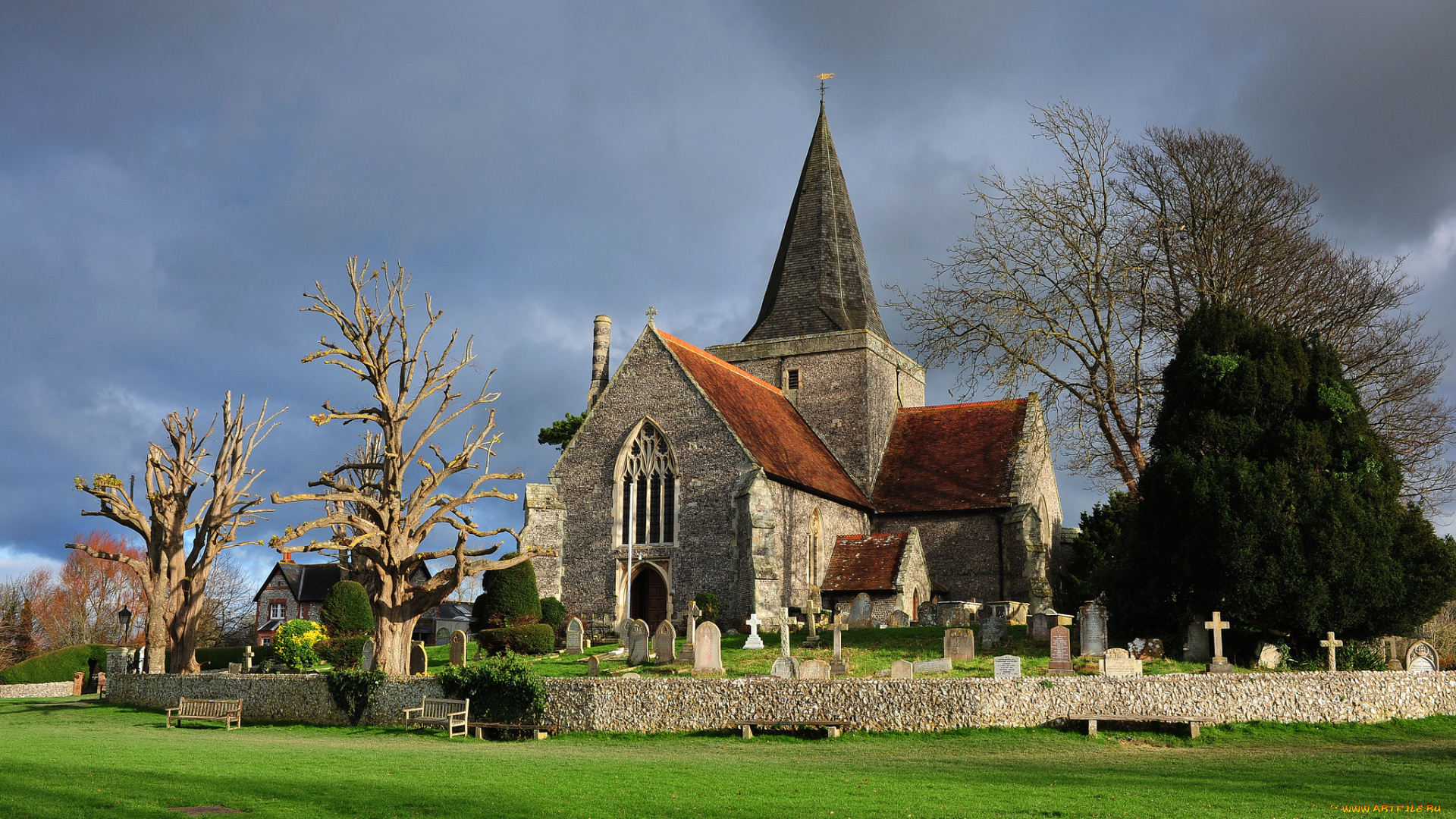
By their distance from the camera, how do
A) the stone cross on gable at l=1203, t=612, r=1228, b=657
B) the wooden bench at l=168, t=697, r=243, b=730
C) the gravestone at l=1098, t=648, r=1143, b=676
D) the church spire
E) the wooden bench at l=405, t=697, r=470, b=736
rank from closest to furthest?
1. the gravestone at l=1098, t=648, r=1143, b=676
2. the stone cross on gable at l=1203, t=612, r=1228, b=657
3. the wooden bench at l=405, t=697, r=470, b=736
4. the wooden bench at l=168, t=697, r=243, b=730
5. the church spire

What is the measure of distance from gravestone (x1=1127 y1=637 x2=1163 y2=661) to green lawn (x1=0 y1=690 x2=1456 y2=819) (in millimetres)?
3123

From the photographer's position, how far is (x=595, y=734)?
59.2 feet

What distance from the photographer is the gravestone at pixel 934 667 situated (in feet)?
60.8

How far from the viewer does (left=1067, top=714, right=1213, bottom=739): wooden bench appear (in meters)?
16.4

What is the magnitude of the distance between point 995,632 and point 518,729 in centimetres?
965

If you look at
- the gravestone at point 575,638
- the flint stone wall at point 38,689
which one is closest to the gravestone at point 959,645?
the gravestone at point 575,638

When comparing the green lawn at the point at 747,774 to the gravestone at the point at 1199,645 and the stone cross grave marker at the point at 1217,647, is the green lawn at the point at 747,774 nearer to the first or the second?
the stone cross grave marker at the point at 1217,647

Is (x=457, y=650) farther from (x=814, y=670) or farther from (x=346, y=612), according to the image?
(x=346, y=612)

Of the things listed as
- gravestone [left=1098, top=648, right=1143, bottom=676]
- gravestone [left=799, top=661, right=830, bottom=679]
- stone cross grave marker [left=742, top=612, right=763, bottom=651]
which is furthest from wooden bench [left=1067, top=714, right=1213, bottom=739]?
stone cross grave marker [left=742, top=612, right=763, bottom=651]

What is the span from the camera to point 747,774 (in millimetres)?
12695

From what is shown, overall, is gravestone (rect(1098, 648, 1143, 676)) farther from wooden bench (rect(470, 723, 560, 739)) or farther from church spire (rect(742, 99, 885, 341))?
church spire (rect(742, 99, 885, 341))

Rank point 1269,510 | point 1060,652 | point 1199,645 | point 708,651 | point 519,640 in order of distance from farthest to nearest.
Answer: point 519,640, point 1199,645, point 708,651, point 1269,510, point 1060,652

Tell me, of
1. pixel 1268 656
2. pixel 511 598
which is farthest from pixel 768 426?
pixel 1268 656

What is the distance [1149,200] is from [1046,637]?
38.9ft
